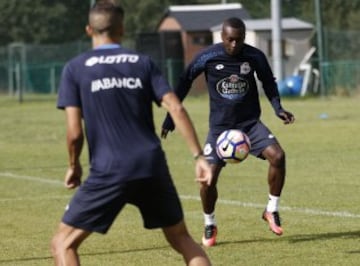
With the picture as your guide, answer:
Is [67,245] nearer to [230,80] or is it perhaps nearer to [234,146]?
[234,146]

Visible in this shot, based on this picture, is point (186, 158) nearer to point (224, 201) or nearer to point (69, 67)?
point (224, 201)

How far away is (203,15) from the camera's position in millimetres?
61812

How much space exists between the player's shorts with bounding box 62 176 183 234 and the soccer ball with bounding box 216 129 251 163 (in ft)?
11.3

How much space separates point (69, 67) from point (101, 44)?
0.82 feet

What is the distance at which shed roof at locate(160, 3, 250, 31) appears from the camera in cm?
6064

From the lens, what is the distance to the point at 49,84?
5597 centimetres

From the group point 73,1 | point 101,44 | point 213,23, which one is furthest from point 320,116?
point 73,1

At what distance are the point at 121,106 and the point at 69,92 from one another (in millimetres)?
366

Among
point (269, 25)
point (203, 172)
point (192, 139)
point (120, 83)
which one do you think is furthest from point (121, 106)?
point (269, 25)

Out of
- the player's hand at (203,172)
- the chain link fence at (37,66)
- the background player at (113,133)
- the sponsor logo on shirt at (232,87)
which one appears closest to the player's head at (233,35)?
the sponsor logo on shirt at (232,87)

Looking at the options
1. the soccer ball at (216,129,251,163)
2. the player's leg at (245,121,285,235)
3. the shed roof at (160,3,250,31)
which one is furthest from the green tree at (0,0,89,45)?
the soccer ball at (216,129,251,163)

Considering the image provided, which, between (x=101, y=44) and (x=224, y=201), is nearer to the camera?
(x=101, y=44)

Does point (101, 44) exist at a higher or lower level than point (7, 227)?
higher

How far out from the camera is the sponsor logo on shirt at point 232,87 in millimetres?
10984
